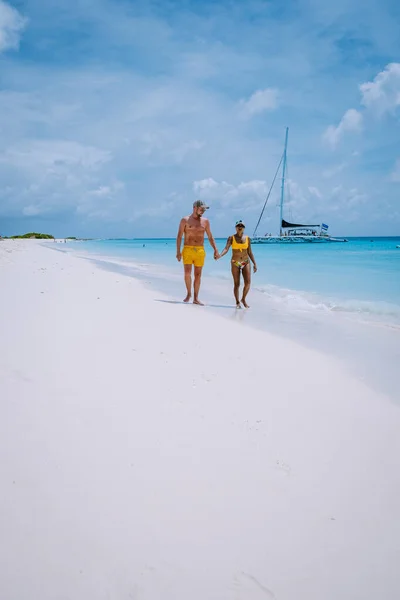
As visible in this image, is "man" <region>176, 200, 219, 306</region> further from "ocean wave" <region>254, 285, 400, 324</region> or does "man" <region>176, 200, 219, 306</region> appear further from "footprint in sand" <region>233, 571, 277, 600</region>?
"footprint in sand" <region>233, 571, 277, 600</region>

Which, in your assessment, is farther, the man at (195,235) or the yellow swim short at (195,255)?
the yellow swim short at (195,255)

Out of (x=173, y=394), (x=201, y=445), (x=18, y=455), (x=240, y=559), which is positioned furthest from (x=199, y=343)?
(x=240, y=559)

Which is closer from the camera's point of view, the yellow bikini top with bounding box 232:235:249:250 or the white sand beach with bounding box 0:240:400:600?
the white sand beach with bounding box 0:240:400:600

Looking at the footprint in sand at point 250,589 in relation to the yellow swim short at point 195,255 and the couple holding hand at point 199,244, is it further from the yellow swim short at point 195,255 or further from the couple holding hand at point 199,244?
the yellow swim short at point 195,255

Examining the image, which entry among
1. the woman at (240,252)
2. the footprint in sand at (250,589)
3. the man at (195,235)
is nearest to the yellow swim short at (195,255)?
the man at (195,235)

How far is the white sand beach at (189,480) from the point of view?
1.54 m

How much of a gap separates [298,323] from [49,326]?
4031 mm

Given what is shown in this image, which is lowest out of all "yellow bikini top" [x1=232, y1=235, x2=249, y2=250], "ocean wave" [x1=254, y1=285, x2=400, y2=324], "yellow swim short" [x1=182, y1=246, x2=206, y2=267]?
"ocean wave" [x1=254, y1=285, x2=400, y2=324]

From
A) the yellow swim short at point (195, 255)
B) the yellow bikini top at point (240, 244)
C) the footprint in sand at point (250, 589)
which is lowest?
the footprint in sand at point (250, 589)

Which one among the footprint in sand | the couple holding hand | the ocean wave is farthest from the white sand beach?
the ocean wave

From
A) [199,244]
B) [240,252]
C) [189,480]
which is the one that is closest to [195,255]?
[199,244]

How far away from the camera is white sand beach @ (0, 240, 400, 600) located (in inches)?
60.6

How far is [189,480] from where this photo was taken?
2039mm

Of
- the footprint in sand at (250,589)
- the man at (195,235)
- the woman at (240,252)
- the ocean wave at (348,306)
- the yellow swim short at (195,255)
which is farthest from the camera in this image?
the ocean wave at (348,306)
